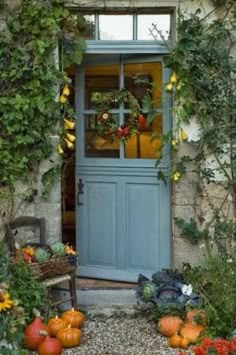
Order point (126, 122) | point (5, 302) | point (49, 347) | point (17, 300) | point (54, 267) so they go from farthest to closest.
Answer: point (126, 122)
point (54, 267)
point (49, 347)
point (17, 300)
point (5, 302)

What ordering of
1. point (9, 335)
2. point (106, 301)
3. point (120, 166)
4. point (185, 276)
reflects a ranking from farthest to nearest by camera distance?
point (120, 166)
point (106, 301)
point (185, 276)
point (9, 335)

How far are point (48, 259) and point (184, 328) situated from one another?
1130 millimetres

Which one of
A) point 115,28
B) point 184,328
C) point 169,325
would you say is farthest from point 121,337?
point 115,28

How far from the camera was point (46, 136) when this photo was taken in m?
4.95

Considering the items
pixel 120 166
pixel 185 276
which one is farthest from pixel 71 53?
pixel 185 276

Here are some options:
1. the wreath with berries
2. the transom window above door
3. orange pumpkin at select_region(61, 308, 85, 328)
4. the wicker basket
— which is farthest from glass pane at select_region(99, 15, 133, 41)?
orange pumpkin at select_region(61, 308, 85, 328)

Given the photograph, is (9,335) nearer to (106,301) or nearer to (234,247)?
(106,301)

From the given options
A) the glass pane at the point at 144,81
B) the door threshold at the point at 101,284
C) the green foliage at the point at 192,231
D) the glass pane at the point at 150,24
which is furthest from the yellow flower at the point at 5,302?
the glass pane at the point at 150,24

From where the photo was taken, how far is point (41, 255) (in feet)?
14.6

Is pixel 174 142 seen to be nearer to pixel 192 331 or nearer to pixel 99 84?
pixel 99 84

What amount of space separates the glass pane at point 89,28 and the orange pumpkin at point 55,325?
2.44 meters

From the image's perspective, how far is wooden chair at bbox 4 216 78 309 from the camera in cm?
445

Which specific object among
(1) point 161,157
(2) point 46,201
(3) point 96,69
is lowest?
(2) point 46,201

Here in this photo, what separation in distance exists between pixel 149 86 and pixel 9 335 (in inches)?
105
